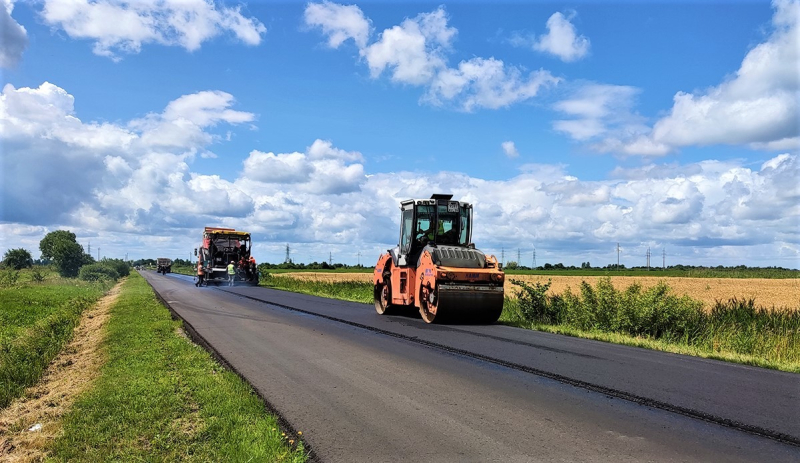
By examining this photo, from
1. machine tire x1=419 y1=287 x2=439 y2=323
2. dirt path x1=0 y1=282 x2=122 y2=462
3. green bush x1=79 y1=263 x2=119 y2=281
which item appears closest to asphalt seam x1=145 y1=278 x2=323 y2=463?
dirt path x1=0 y1=282 x2=122 y2=462

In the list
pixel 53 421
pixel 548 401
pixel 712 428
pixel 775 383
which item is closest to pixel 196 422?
pixel 53 421

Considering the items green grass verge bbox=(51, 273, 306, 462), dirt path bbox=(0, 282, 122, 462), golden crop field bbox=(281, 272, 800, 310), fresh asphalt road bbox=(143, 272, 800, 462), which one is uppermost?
golden crop field bbox=(281, 272, 800, 310)

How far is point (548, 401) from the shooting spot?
263 inches

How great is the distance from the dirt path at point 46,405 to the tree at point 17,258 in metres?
92.4

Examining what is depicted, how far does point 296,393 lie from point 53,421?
2.64 m

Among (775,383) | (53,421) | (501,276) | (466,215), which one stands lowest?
(53,421)

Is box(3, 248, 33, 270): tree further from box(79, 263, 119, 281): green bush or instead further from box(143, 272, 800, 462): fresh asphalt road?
box(143, 272, 800, 462): fresh asphalt road

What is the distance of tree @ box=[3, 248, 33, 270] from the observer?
89.5 meters

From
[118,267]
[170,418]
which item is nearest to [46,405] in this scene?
[170,418]

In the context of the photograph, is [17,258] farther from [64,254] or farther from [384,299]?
[384,299]

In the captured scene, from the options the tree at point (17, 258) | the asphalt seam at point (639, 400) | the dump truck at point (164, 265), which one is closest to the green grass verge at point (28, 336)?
the asphalt seam at point (639, 400)

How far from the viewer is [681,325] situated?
1361 cm

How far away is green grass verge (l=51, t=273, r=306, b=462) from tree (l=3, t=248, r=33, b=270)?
95991mm

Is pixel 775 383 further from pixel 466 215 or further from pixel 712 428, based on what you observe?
pixel 466 215
